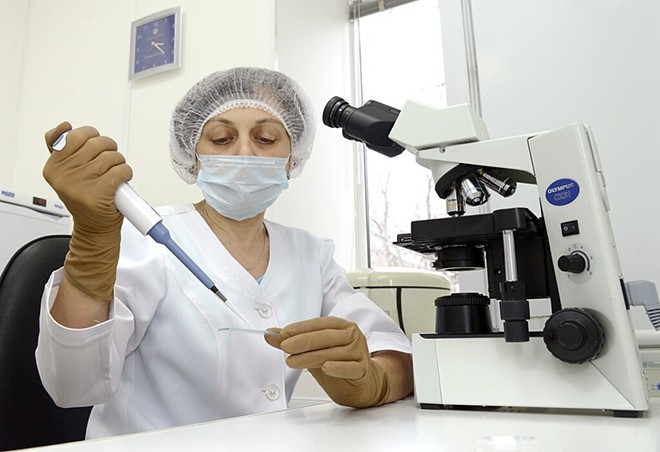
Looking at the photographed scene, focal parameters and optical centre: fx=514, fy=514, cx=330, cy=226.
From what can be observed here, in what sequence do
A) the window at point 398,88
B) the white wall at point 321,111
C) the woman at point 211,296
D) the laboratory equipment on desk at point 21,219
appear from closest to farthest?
the woman at point 211,296, the laboratory equipment on desk at point 21,219, the white wall at point 321,111, the window at point 398,88

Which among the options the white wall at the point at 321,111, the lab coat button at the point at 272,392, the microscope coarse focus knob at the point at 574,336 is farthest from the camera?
the white wall at the point at 321,111

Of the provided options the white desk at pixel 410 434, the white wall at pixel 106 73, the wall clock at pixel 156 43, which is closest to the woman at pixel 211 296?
the white desk at pixel 410 434

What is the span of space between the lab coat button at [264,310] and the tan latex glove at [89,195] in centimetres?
31

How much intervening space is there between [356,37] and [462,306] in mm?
1828

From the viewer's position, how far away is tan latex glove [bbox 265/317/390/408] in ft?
2.24

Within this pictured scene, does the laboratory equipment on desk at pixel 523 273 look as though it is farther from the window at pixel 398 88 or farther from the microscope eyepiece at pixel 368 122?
the window at pixel 398 88

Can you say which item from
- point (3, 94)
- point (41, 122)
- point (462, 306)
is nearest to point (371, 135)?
point (462, 306)

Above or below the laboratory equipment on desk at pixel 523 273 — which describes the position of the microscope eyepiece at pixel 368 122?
above

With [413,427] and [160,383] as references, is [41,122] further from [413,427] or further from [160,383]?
[413,427]

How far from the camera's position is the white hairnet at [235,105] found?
3.82 feet

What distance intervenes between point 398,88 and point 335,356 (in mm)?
1710

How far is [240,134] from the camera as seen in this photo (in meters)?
1.13

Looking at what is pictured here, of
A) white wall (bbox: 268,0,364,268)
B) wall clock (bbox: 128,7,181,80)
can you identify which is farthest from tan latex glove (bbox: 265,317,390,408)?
wall clock (bbox: 128,7,181,80)

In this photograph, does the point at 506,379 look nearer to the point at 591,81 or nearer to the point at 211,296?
the point at 211,296
